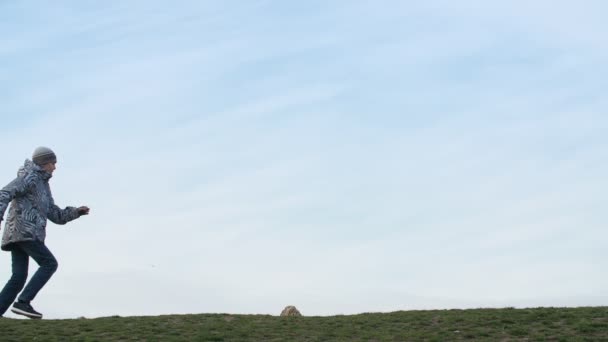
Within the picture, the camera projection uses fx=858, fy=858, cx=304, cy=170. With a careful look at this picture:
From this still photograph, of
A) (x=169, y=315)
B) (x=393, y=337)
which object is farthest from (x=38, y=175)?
(x=393, y=337)

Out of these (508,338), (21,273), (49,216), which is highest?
(49,216)

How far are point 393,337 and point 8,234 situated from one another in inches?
284

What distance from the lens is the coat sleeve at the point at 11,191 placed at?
14117 millimetres

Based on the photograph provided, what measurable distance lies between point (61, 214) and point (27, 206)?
0.83 m

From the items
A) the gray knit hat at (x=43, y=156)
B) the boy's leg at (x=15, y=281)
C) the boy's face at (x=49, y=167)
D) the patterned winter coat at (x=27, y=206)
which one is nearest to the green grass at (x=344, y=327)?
the boy's leg at (x=15, y=281)

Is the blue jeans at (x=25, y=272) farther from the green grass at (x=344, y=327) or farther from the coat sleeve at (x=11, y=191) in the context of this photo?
the green grass at (x=344, y=327)

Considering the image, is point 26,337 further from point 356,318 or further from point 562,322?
point 562,322

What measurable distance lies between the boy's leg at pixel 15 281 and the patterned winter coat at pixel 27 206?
0.23 meters

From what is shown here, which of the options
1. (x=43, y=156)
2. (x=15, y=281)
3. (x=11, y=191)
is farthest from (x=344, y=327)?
(x=11, y=191)

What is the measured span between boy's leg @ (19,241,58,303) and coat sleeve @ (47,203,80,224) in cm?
63

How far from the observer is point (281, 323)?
1803 centimetres

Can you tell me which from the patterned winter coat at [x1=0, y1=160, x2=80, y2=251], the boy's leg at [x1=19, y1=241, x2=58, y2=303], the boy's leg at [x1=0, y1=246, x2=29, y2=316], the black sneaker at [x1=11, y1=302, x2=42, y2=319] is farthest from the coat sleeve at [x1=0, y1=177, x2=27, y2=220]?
the black sneaker at [x1=11, y1=302, x2=42, y2=319]

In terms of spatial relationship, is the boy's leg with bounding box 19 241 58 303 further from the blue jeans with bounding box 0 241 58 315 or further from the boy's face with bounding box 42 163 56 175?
the boy's face with bounding box 42 163 56 175

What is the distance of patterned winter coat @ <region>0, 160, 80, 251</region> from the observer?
14.8 metres
